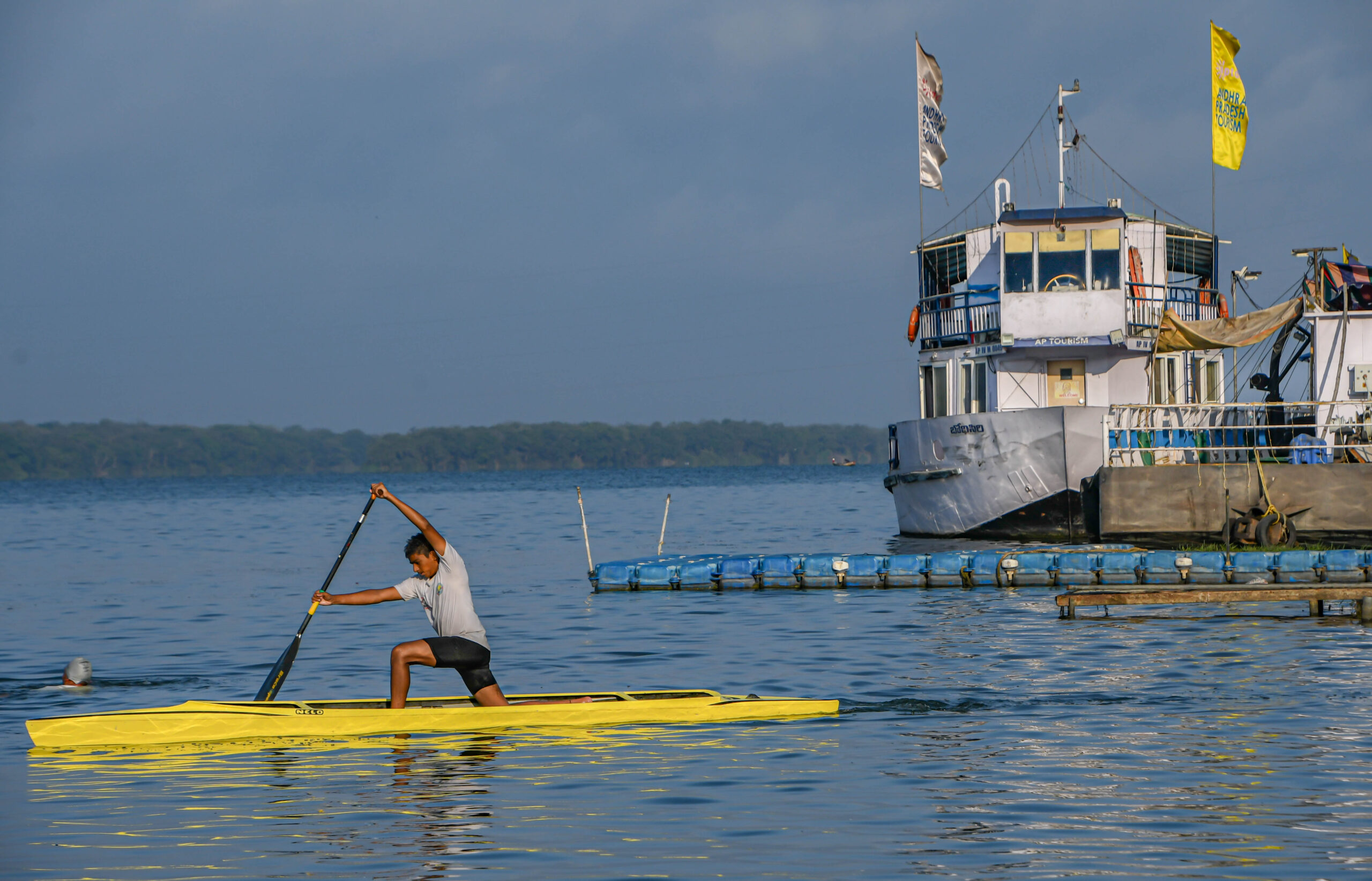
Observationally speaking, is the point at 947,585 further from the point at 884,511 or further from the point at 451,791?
the point at 884,511

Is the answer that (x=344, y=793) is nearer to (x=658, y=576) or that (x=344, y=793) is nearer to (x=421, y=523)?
(x=421, y=523)

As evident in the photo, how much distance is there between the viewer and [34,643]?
858 inches

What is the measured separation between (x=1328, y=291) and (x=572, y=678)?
2303 centimetres

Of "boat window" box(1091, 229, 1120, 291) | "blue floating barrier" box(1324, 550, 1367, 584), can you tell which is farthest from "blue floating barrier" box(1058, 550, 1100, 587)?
"boat window" box(1091, 229, 1120, 291)

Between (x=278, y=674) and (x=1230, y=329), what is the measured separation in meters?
22.4

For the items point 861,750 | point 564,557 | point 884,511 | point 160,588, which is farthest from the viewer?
point 884,511

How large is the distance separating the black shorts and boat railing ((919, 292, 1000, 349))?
71.0 ft

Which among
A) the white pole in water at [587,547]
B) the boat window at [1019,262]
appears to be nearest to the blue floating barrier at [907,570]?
the white pole in water at [587,547]

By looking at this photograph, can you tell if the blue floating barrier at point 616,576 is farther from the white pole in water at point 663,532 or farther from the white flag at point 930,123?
the white flag at point 930,123

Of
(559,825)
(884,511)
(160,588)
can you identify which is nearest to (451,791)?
(559,825)

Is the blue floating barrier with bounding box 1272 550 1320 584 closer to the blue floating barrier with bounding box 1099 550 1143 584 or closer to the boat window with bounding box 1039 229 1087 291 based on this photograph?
the blue floating barrier with bounding box 1099 550 1143 584

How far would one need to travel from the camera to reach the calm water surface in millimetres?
8633

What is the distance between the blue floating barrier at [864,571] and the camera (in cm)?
2580

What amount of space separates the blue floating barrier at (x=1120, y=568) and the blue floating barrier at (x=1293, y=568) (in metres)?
2.20
